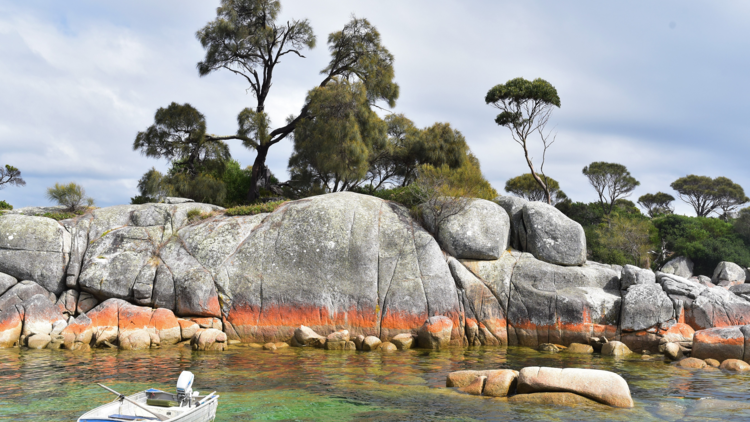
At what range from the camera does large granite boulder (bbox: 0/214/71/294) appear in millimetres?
26000

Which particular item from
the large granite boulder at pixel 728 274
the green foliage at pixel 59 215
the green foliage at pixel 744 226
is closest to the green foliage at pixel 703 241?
the green foliage at pixel 744 226

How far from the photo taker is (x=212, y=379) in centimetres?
1755

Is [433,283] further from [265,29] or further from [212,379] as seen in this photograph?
[265,29]

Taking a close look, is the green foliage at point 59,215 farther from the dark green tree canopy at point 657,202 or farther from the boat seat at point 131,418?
the dark green tree canopy at point 657,202

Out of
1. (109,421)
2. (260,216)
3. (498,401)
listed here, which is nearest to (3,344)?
(260,216)

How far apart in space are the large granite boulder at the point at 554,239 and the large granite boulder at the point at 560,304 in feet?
2.18

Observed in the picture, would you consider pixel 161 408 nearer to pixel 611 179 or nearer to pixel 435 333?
pixel 435 333

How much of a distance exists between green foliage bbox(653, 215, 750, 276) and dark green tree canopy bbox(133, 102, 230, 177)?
4736 centimetres

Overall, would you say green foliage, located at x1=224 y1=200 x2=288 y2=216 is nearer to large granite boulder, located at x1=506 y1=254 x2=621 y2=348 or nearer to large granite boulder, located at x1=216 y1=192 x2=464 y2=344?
large granite boulder, located at x1=216 y1=192 x2=464 y2=344

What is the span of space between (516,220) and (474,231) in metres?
3.25

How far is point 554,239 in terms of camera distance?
2708cm

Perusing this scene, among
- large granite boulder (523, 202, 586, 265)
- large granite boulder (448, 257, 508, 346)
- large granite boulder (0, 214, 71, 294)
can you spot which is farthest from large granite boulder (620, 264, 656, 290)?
large granite boulder (0, 214, 71, 294)

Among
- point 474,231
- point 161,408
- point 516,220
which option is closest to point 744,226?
point 516,220

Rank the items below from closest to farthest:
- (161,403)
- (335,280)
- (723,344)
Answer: (161,403) < (723,344) < (335,280)
